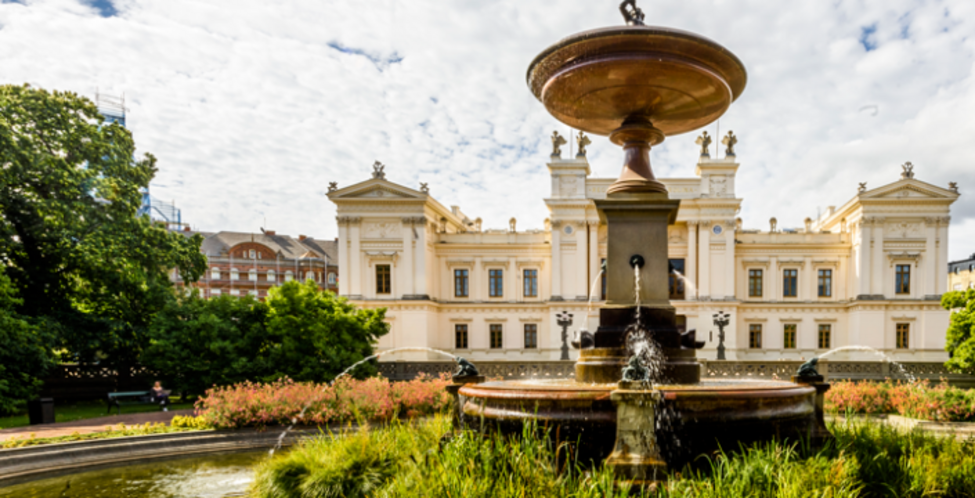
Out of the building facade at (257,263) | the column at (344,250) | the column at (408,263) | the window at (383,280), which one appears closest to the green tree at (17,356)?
the column at (344,250)

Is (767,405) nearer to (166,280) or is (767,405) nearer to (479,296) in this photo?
(166,280)

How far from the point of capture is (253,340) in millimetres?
19578

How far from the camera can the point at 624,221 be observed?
7738 mm

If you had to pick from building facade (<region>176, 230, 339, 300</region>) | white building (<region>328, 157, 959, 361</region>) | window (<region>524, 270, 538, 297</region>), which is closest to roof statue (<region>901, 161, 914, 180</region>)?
white building (<region>328, 157, 959, 361</region>)

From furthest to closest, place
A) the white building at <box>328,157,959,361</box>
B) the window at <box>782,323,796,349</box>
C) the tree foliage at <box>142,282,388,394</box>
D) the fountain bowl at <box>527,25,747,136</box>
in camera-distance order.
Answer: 1. the window at <box>782,323,796,349</box>
2. the white building at <box>328,157,959,361</box>
3. the tree foliage at <box>142,282,388,394</box>
4. the fountain bowl at <box>527,25,747,136</box>

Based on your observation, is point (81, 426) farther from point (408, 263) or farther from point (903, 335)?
point (903, 335)

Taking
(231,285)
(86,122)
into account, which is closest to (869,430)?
(86,122)

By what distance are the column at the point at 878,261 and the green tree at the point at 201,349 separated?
36.1m

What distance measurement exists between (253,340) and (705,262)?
1104 inches

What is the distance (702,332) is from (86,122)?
34096 millimetres

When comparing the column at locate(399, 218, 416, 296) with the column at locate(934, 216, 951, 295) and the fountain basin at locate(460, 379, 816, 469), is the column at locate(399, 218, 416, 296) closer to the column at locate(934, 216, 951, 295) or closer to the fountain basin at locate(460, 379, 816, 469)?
the fountain basin at locate(460, 379, 816, 469)

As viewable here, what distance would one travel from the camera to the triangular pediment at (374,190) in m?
36.0

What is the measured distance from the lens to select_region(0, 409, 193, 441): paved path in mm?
11508

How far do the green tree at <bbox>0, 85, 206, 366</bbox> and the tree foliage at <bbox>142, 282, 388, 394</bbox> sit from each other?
1.79m
